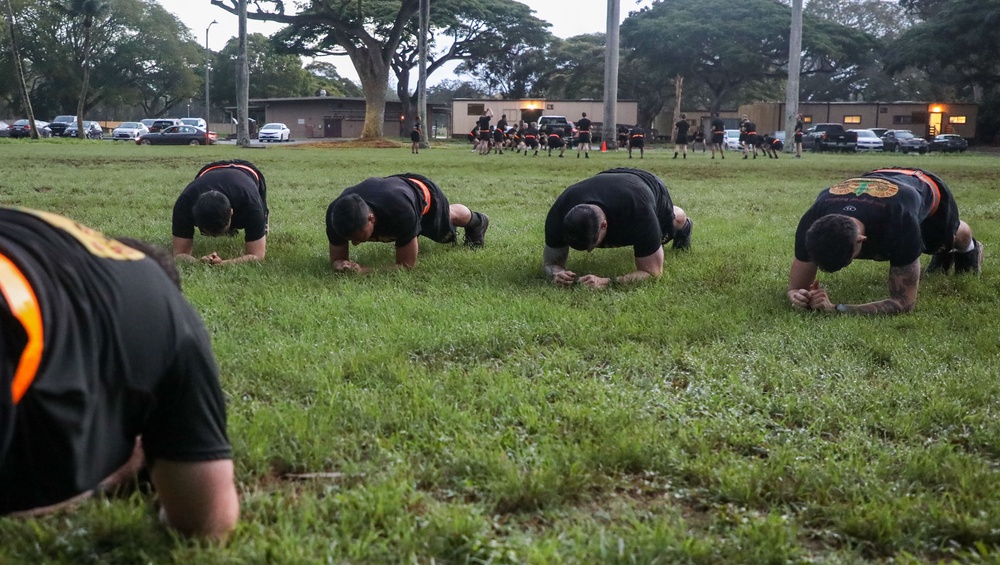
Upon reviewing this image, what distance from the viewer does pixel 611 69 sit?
118 feet

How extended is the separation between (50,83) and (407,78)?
94.0 ft

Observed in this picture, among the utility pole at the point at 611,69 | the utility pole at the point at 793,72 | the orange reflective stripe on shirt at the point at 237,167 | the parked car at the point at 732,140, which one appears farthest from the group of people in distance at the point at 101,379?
the parked car at the point at 732,140

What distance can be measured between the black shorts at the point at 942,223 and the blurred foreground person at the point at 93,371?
4.90m

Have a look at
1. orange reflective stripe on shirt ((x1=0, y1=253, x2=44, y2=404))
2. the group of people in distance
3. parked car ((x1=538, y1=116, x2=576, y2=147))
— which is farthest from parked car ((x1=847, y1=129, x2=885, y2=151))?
orange reflective stripe on shirt ((x1=0, y1=253, x2=44, y2=404))

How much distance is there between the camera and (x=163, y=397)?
2059mm

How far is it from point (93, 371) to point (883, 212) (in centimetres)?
441

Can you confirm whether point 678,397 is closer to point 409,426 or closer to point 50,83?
point 409,426

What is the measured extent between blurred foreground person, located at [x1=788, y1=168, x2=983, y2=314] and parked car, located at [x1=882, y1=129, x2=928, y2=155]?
39643 millimetres

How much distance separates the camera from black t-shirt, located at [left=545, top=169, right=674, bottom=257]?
5.91 metres

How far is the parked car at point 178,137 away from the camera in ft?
148

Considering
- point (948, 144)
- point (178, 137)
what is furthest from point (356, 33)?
point (948, 144)

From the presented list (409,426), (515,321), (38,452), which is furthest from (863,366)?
(38,452)

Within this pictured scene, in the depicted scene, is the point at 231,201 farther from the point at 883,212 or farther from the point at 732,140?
the point at 732,140

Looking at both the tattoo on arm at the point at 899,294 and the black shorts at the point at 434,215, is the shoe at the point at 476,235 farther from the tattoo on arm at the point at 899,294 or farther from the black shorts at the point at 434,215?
the tattoo on arm at the point at 899,294
